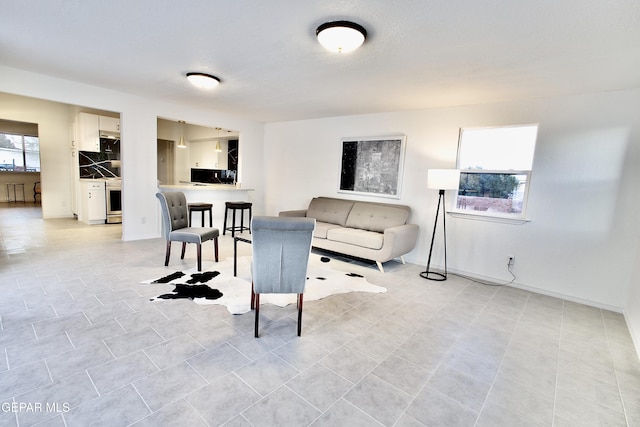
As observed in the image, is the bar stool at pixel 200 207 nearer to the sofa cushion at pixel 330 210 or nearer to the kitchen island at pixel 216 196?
the kitchen island at pixel 216 196

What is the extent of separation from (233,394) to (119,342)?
104 centimetres

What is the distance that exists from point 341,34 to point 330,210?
3.33m

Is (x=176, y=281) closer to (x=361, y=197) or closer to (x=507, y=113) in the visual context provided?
(x=361, y=197)

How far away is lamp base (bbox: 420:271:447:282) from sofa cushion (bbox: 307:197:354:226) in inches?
61.0

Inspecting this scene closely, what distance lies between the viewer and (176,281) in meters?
3.30

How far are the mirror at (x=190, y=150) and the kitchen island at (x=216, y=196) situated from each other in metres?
2.01

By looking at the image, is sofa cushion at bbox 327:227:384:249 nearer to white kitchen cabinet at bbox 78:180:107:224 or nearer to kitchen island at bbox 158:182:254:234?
kitchen island at bbox 158:182:254:234

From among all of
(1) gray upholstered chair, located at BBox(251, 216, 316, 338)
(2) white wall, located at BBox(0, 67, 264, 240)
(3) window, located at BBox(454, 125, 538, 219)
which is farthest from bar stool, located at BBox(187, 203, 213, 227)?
(3) window, located at BBox(454, 125, 538, 219)

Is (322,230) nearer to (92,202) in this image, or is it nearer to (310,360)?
(310,360)

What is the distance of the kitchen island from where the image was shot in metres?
5.87

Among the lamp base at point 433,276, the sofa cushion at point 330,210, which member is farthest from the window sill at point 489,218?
the sofa cushion at point 330,210

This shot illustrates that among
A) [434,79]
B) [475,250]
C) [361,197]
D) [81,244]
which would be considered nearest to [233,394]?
[434,79]

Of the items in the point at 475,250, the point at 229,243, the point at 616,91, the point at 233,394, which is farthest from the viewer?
the point at 229,243

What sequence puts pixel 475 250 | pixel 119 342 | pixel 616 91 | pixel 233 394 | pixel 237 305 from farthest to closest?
1. pixel 475 250
2. pixel 616 91
3. pixel 237 305
4. pixel 119 342
5. pixel 233 394
